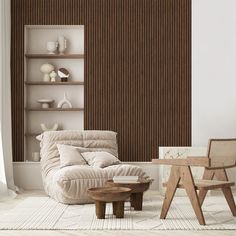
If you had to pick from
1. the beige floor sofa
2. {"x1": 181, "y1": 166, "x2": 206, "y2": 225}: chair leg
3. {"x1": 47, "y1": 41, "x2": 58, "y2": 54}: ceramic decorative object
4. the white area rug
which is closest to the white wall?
the beige floor sofa

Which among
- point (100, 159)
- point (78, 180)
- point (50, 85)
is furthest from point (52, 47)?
point (78, 180)

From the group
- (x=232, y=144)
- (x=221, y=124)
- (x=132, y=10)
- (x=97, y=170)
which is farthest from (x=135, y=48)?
(x=232, y=144)

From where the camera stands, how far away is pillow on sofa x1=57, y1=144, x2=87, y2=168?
6234 mm

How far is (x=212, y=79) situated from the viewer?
7398 mm

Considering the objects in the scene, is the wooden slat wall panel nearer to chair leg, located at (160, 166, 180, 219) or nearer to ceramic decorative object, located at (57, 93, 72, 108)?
ceramic decorative object, located at (57, 93, 72, 108)

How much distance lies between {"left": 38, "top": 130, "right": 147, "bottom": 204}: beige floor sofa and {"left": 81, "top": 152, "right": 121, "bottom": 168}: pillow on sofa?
14 cm

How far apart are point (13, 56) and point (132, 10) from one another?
5.63 feet

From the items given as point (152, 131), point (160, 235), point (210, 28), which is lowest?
point (160, 235)

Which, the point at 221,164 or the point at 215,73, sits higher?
the point at 215,73

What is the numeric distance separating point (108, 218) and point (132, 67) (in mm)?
3094

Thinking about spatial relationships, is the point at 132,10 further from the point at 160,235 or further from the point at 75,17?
the point at 160,235

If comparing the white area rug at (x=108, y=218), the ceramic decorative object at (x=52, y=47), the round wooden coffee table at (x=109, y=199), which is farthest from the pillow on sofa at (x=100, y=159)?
Result: the ceramic decorative object at (x=52, y=47)

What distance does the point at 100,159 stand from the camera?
6211mm

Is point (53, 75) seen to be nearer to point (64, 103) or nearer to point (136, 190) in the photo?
point (64, 103)
